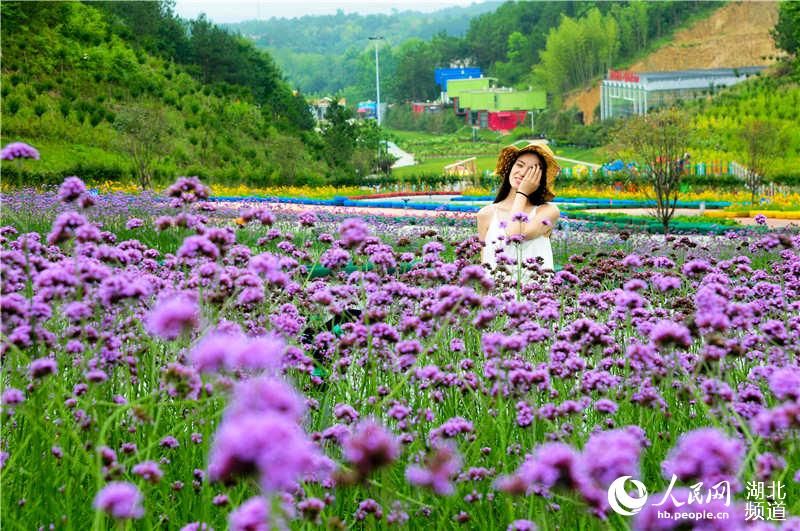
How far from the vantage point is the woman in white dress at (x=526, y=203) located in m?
7.86

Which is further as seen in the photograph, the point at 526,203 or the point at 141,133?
the point at 141,133

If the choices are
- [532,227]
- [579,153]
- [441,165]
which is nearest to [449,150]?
[441,165]

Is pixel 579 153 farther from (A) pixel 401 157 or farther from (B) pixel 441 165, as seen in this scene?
(A) pixel 401 157

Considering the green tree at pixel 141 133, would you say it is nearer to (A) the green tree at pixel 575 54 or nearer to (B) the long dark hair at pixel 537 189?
(B) the long dark hair at pixel 537 189

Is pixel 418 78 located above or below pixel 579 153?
above

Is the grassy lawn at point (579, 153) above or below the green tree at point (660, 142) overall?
above

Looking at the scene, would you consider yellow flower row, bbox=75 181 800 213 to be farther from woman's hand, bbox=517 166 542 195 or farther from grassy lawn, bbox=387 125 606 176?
grassy lawn, bbox=387 125 606 176

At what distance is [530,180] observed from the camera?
8148 mm

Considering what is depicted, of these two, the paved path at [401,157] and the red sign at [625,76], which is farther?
the paved path at [401,157]

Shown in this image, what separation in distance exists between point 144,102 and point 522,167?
3500 centimetres

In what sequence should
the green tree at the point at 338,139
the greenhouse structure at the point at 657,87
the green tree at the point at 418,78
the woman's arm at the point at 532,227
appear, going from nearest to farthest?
the woman's arm at the point at 532,227 → the green tree at the point at 338,139 → the greenhouse structure at the point at 657,87 → the green tree at the point at 418,78

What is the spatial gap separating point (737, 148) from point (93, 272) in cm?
3421

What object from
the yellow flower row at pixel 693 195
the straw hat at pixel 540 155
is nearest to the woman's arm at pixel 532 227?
the straw hat at pixel 540 155

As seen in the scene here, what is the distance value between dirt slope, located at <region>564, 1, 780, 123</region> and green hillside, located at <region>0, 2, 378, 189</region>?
2229 inches
